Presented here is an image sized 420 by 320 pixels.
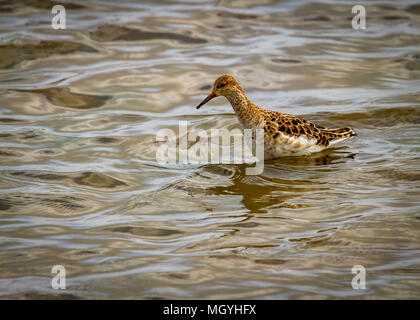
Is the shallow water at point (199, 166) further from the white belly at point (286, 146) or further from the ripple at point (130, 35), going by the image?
the white belly at point (286, 146)

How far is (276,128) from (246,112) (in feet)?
1.90

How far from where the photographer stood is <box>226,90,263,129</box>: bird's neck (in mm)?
9617

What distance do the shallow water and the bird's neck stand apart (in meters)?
0.81

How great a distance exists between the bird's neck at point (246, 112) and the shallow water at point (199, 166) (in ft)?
2.67

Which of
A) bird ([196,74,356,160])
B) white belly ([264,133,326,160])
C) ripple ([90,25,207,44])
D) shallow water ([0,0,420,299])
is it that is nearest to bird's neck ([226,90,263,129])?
bird ([196,74,356,160])

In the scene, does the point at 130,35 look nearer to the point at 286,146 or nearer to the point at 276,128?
the point at 276,128

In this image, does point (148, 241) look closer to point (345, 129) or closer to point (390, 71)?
point (345, 129)

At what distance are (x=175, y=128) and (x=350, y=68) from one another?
5090mm

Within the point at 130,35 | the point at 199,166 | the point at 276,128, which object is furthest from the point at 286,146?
the point at 130,35

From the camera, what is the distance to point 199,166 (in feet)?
31.2

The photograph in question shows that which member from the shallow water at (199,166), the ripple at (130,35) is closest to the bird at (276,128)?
the shallow water at (199,166)

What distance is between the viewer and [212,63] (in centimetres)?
1392

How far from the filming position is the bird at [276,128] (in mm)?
9492

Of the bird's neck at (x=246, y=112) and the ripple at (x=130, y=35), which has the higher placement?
the ripple at (x=130, y=35)
